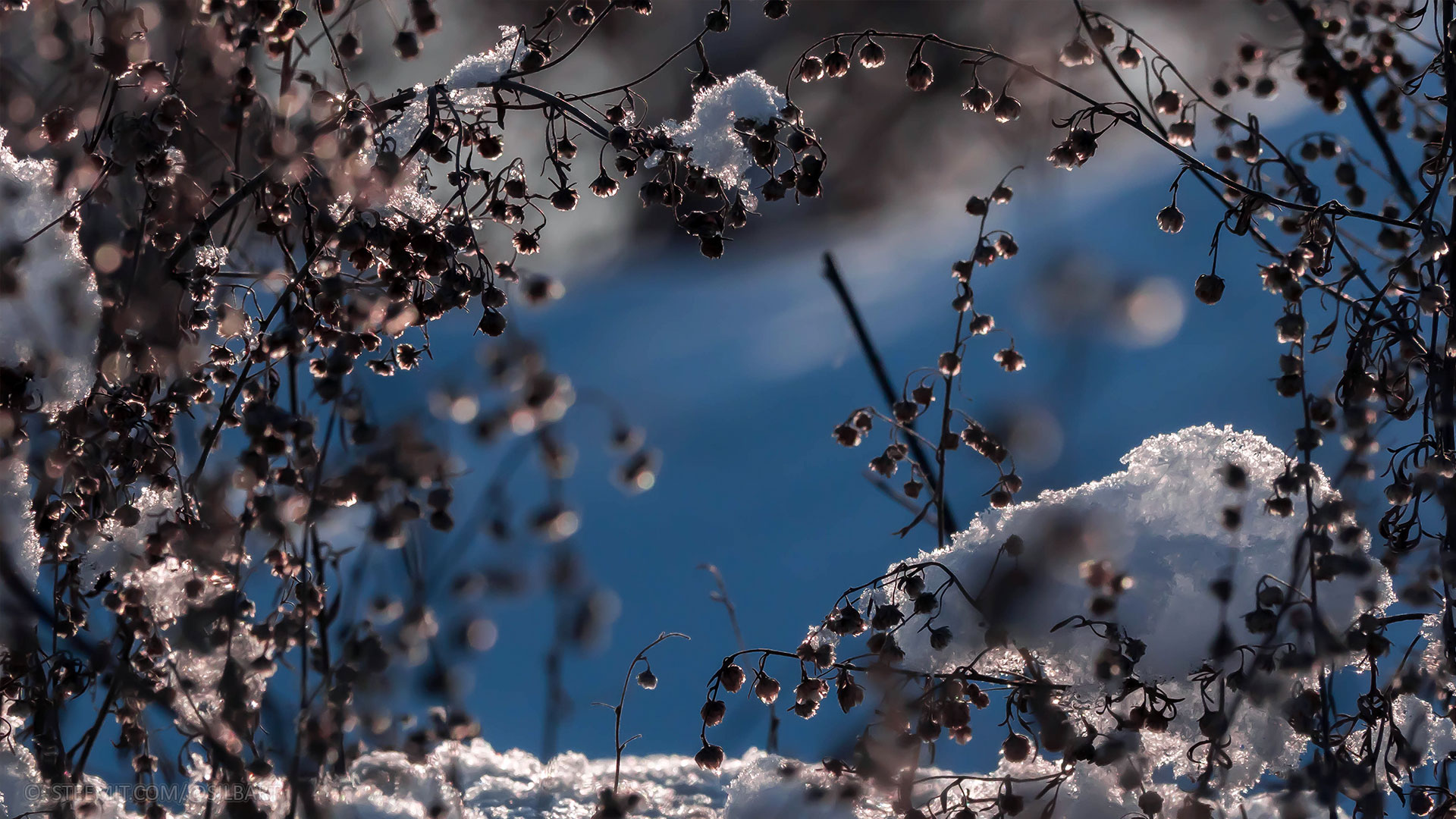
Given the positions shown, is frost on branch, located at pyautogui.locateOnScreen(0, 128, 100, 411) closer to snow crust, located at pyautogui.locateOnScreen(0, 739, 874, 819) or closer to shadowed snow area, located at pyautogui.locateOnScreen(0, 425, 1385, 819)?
shadowed snow area, located at pyautogui.locateOnScreen(0, 425, 1385, 819)

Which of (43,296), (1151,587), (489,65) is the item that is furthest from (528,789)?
(489,65)

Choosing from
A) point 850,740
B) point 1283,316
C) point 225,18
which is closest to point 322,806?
point 850,740

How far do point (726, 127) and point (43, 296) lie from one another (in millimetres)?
1276

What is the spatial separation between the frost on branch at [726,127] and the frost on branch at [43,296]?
113cm

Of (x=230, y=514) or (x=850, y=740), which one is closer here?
(x=230, y=514)

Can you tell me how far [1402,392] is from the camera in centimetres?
184

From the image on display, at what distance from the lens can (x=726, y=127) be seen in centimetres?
168

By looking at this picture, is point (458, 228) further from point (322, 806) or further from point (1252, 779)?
point (1252, 779)

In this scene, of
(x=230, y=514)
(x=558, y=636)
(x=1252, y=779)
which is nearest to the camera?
(x=558, y=636)

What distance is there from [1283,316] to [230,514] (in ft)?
5.76

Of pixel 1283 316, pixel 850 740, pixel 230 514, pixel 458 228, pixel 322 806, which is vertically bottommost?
pixel 322 806

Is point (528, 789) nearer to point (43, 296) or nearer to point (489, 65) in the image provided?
point (43, 296)

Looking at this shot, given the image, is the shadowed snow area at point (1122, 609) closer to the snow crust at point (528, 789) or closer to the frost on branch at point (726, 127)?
the snow crust at point (528, 789)

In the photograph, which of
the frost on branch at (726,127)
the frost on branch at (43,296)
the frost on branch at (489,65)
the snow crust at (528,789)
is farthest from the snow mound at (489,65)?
the snow crust at (528,789)
